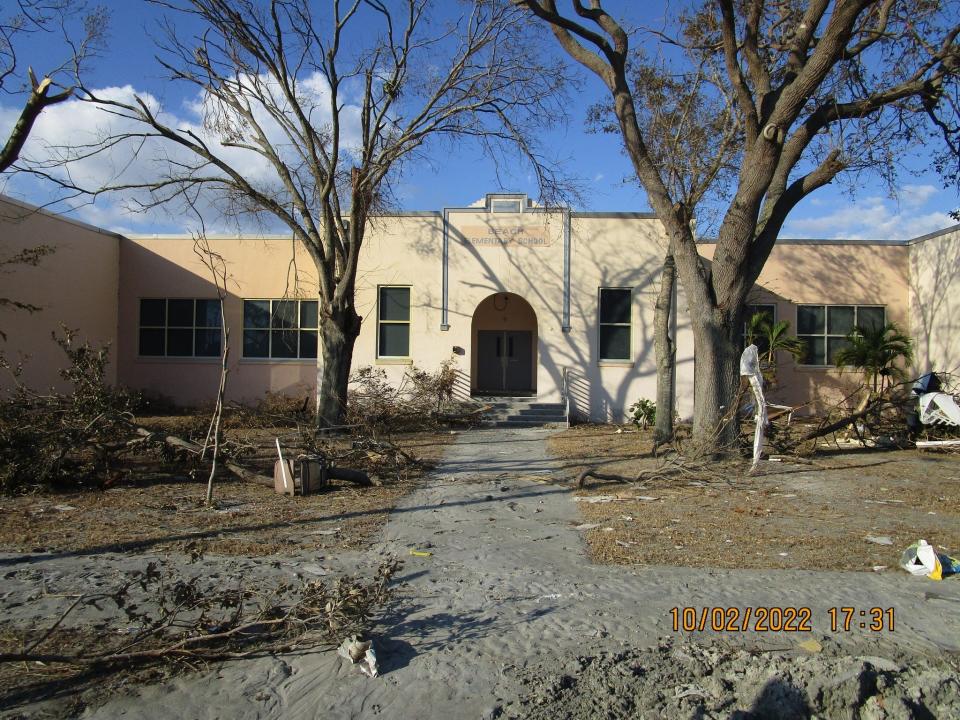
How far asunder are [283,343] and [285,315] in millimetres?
819

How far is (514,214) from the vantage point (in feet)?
62.8

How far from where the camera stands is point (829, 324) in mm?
20094

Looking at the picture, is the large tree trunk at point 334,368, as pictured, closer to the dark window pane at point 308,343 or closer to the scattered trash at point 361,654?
the dark window pane at point 308,343

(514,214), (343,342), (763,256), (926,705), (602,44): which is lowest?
(926,705)

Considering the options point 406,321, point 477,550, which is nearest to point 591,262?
point 406,321

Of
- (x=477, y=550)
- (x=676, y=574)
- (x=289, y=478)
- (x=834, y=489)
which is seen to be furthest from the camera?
(x=834, y=489)

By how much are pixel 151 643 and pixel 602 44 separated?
1088cm

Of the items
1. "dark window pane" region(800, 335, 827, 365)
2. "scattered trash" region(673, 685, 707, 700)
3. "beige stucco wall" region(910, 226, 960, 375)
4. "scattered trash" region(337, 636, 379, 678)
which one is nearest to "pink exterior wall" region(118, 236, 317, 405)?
"dark window pane" region(800, 335, 827, 365)

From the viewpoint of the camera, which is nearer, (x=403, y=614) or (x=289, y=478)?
(x=403, y=614)

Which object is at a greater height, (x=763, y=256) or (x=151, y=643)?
(x=763, y=256)

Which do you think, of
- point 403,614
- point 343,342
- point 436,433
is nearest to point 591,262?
point 436,433

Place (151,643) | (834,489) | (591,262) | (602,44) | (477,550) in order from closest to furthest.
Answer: (151,643)
(477,550)
(834,489)
(602,44)
(591,262)

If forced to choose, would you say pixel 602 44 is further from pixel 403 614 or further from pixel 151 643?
pixel 151 643

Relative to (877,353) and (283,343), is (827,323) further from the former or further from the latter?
(283,343)
